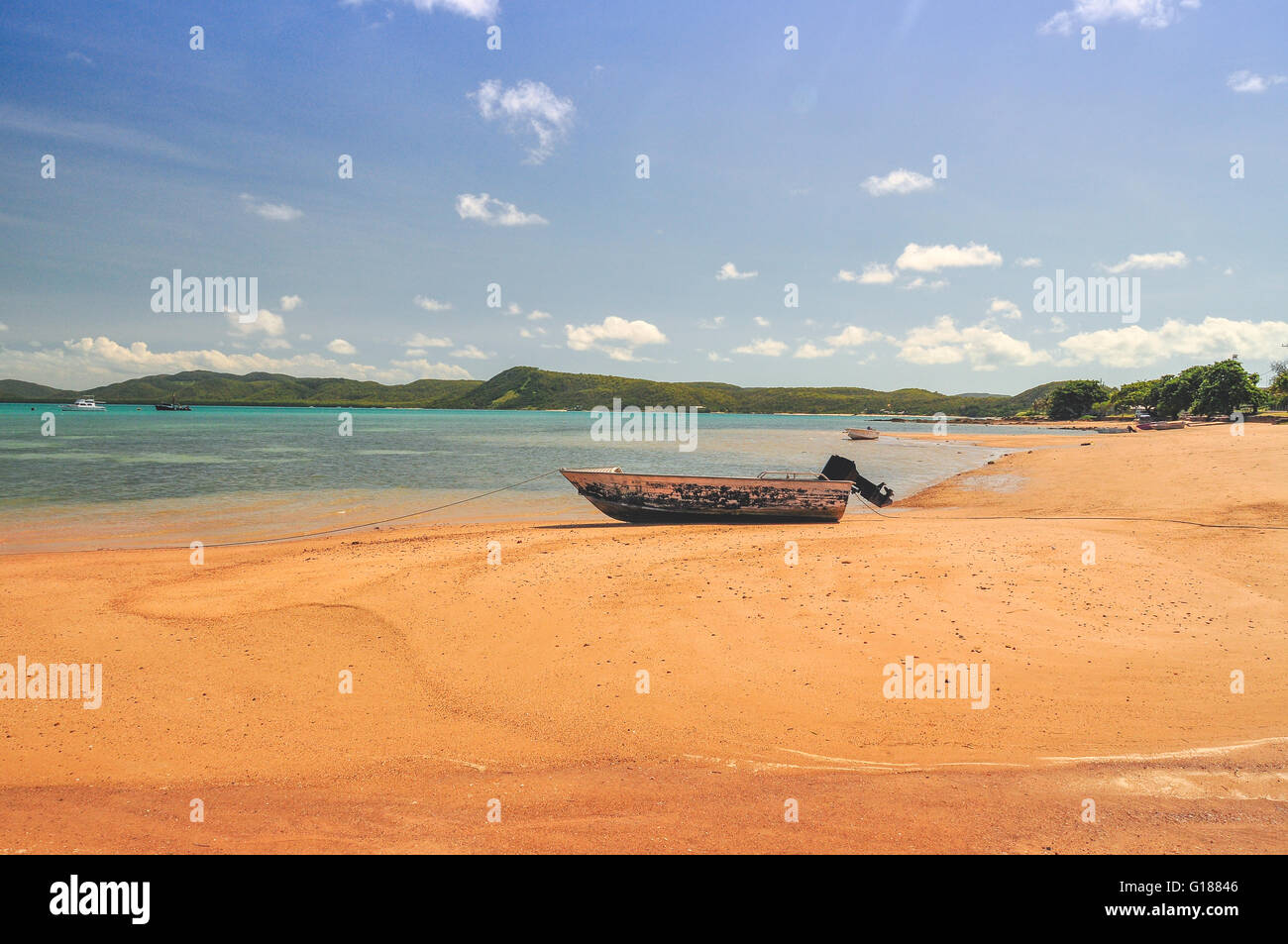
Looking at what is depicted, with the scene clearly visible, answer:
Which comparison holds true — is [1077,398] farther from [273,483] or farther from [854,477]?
[273,483]

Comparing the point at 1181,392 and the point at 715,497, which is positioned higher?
the point at 1181,392

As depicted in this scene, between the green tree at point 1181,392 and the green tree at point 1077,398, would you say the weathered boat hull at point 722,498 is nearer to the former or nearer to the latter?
the green tree at point 1181,392

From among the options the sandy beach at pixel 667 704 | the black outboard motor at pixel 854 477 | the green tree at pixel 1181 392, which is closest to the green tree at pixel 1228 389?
the green tree at pixel 1181 392

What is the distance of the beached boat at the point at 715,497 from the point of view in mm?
17219

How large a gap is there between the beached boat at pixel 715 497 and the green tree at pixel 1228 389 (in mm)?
80570

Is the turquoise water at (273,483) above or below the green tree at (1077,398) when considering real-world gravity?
below

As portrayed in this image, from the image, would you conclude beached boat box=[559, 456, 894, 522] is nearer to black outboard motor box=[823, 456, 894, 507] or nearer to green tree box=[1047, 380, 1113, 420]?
black outboard motor box=[823, 456, 894, 507]

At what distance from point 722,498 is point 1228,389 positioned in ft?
274

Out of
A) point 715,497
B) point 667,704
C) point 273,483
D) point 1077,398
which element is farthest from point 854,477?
point 1077,398

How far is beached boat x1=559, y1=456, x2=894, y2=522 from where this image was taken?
17.2m

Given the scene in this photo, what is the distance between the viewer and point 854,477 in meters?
20.7

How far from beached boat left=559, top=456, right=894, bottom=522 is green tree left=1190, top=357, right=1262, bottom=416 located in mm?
80570

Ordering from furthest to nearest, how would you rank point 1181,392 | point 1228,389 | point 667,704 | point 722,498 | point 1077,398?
point 1077,398 → point 1181,392 → point 1228,389 → point 722,498 → point 667,704

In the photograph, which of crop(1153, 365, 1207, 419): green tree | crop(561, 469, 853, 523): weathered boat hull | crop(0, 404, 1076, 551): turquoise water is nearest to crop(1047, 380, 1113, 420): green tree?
crop(1153, 365, 1207, 419): green tree
